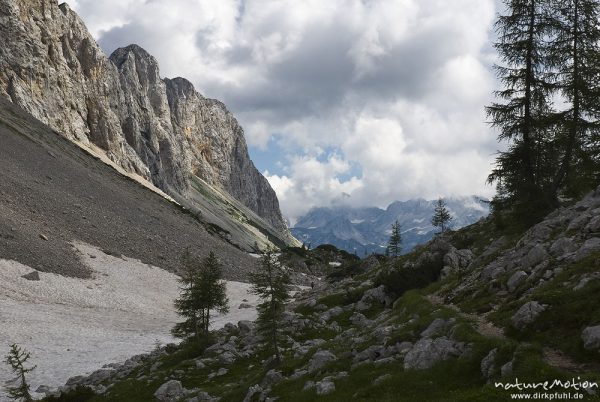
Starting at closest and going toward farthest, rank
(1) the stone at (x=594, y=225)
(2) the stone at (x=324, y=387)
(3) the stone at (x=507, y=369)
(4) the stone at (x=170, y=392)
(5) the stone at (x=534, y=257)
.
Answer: (3) the stone at (x=507, y=369) → (2) the stone at (x=324, y=387) → (1) the stone at (x=594, y=225) → (5) the stone at (x=534, y=257) → (4) the stone at (x=170, y=392)

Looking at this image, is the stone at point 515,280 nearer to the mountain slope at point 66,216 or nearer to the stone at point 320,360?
the stone at point 320,360

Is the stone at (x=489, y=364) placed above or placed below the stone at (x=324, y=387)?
above

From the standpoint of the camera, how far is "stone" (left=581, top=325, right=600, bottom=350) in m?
11.5

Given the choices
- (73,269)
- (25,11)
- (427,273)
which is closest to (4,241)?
(73,269)

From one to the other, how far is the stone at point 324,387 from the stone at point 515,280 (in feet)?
28.4

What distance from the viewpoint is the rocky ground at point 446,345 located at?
479 inches

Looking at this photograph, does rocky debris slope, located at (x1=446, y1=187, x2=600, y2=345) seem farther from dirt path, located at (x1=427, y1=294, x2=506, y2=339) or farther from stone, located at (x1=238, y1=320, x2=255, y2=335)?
stone, located at (x1=238, y1=320, x2=255, y2=335)

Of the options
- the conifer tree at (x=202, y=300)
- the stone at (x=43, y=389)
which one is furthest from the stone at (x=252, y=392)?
the conifer tree at (x=202, y=300)

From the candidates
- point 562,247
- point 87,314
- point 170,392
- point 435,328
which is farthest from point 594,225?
point 87,314

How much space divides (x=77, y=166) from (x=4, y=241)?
177 ft

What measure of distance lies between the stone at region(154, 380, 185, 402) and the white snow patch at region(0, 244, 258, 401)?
10.7 metres

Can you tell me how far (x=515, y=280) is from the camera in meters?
18.7

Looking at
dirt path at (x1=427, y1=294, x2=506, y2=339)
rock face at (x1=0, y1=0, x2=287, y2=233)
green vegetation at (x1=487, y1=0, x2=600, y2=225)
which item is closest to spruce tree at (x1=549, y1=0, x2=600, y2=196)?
green vegetation at (x1=487, y1=0, x2=600, y2=225)

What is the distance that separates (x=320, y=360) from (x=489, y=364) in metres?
8.08
